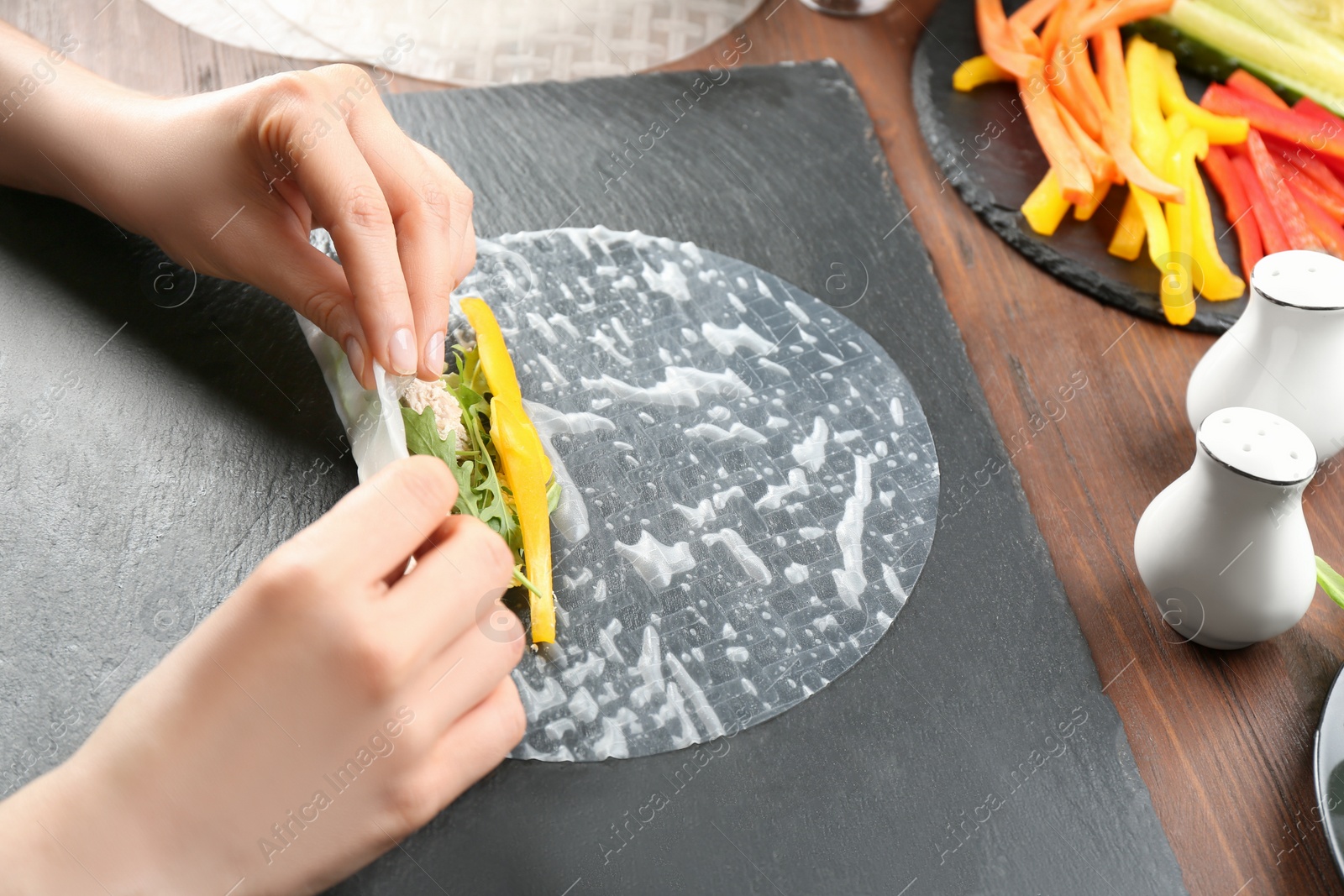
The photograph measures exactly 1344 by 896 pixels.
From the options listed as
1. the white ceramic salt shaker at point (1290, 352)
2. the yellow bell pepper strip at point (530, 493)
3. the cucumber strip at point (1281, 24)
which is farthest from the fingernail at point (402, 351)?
the cucumber strip at point (1281, 24)

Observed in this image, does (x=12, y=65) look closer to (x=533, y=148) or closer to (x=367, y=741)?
(x=533, y=148)

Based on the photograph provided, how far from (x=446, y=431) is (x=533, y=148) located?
1.76ft

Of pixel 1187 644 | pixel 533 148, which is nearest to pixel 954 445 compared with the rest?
pixel 1187 644

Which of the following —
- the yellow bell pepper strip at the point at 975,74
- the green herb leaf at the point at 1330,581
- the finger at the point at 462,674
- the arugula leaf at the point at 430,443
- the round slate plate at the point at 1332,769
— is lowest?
the round slate plate at the point at 1332,769

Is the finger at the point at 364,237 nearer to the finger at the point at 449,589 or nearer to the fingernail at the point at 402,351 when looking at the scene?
the fingernail at the point at 402,351

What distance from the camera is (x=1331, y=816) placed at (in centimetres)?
85

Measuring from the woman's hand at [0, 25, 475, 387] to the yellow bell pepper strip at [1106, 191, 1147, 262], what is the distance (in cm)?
89

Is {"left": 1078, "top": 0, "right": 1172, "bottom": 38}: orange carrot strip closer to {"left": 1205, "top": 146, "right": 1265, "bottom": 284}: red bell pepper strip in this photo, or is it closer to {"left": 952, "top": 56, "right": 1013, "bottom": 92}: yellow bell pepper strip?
{"left": 952, "top": 56, "right": 1013, "bottom": 92}: yellow bell pepper strip

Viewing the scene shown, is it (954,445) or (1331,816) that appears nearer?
(1331,816)

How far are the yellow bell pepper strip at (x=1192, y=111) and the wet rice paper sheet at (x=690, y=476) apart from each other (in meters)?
0.71

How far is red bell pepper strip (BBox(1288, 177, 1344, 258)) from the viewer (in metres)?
1.42

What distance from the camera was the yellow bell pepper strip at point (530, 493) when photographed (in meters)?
0.94

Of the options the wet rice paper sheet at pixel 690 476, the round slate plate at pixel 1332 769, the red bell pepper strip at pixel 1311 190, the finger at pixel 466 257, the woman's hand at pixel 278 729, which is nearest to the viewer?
the woman's hand at pixel 278 729

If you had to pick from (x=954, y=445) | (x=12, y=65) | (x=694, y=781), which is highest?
(x=12, y=65)
